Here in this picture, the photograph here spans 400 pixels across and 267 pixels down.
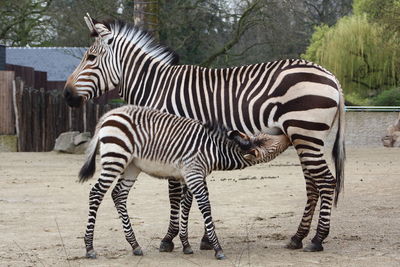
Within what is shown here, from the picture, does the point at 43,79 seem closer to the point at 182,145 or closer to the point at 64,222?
the point at 64,222

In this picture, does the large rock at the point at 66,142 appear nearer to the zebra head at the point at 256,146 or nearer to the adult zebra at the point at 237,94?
the adult zebra at the point at 237,94

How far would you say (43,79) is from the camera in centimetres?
3469

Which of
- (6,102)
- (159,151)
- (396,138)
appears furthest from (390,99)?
(159,151)

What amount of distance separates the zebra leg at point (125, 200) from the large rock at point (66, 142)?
14089mm

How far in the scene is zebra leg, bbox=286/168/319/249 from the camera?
841 cm

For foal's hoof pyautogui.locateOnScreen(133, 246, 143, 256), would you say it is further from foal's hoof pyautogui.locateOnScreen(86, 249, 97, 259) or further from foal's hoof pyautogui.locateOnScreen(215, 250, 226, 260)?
foal's hoof pyautogui.locateOnScreen(215, 250, 226, 260)

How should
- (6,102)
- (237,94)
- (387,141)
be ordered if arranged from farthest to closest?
(387,141) → (6,102) → (237,94)

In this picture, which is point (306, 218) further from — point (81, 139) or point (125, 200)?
point (81, 139)

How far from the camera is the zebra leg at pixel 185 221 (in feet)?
26.5

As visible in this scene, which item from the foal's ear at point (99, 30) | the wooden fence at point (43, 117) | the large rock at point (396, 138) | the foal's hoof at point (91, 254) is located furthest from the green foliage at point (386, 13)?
the foal's hoof at point (91, 254)

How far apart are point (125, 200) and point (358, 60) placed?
27097 mm

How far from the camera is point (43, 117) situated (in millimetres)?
22969

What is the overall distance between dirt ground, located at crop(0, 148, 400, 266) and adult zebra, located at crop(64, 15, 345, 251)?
0.53 metres

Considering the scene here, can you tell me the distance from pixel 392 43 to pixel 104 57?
68.3 feet
